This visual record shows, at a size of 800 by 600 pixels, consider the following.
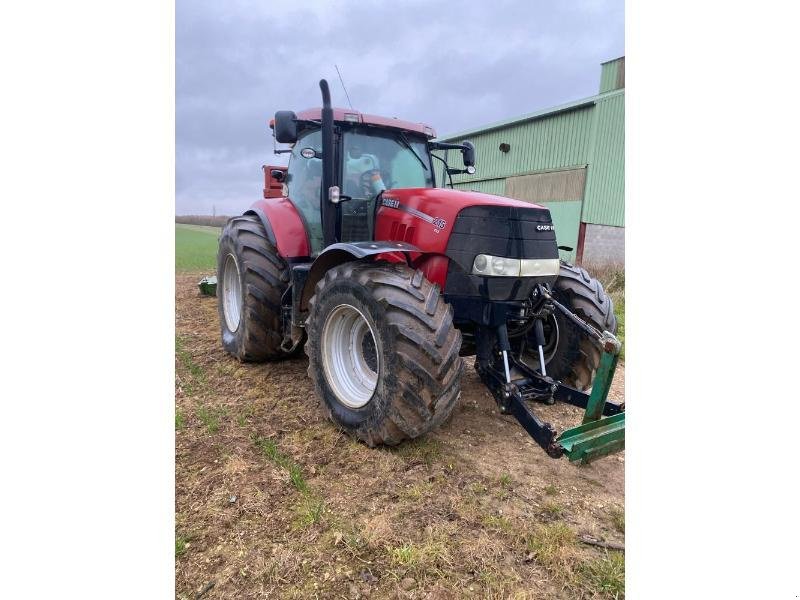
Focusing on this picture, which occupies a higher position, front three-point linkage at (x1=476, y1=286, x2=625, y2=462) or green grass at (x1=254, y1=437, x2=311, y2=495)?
front three-point linkage at (x1=476, y1=286, x2=625, y2=462)

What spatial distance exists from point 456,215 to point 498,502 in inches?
64.7

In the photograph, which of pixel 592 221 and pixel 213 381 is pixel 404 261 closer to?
pixel 213 381

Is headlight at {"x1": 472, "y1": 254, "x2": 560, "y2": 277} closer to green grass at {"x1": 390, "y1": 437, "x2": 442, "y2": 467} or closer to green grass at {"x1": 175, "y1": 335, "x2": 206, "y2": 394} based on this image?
green grass at {"x1": 390, "y1": 437, "x2": 442, "y2": 467}

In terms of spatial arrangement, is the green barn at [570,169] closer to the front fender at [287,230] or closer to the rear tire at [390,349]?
the front fender at [287,230]

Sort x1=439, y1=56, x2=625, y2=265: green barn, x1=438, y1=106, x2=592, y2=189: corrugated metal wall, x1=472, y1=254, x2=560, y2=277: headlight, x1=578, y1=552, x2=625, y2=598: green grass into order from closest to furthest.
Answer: x1=578, y1=552, x2=625, y2=598: green grass → x1=472, y1=254, x2=560, y2=277: headlight → x1=439, y1=56, x2=625, y2=265: green barn → x1=438, y1=106, x2=592, y2=189: corrugated metal wall

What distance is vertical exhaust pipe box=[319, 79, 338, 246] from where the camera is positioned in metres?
3.20

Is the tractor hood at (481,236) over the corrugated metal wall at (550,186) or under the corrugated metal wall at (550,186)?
under

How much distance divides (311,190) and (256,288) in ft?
3.14

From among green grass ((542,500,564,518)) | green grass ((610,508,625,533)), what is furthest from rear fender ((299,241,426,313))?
green grass ((610,508,625,533))

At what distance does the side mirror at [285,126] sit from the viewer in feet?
11.1

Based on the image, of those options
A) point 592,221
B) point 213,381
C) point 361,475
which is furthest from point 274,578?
point 592,221

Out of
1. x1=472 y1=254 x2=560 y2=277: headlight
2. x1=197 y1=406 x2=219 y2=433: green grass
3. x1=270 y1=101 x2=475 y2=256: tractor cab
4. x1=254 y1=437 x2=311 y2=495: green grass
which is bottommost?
x1=254 y1=437 x2=311 y2=495: green grass

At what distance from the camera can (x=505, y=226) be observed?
3.00 meters

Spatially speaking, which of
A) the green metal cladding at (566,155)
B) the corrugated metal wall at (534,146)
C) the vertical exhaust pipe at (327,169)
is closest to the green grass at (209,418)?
the vertical exhaust pipe at (327,169)
